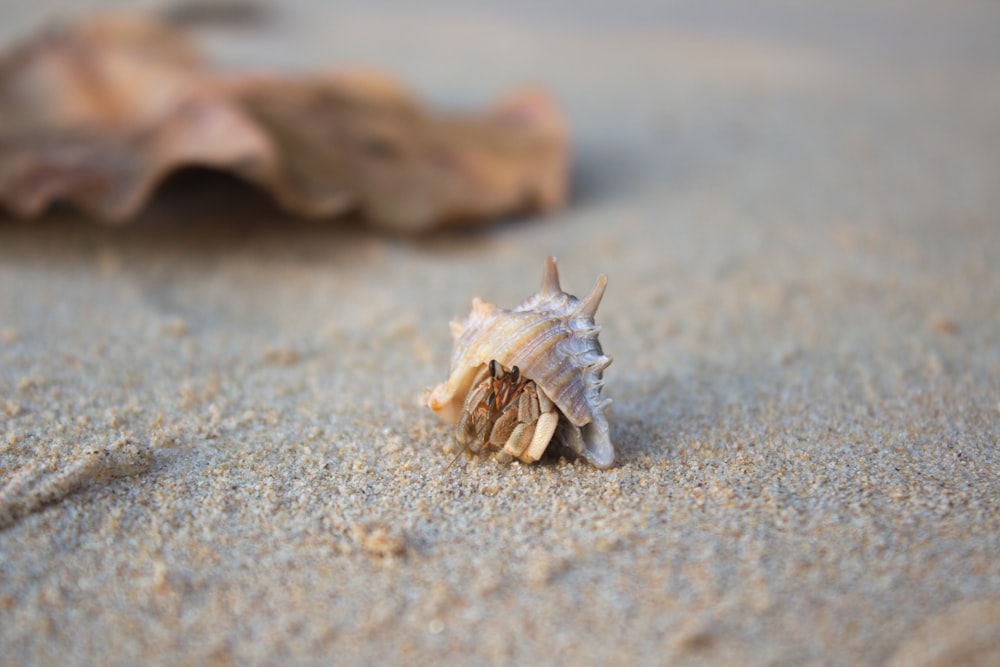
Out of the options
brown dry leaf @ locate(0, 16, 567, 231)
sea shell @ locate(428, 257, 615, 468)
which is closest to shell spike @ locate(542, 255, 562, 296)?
sea shell @ locate(428, 257, 615, 468)

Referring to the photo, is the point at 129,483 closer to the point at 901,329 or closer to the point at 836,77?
the point at 901,329

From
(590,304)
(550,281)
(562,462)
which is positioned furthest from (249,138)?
(562,462)

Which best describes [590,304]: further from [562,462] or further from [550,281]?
[562,462]

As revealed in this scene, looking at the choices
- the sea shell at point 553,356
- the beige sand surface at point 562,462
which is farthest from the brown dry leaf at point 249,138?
the sea shell at point 553,356

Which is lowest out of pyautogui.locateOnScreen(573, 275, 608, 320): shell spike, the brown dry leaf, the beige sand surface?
the beige sand surface

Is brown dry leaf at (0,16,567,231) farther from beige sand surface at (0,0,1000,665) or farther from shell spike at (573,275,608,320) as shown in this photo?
shell spike at (573,275,608,320)

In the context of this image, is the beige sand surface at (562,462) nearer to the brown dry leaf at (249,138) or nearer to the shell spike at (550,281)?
the brown dry leaf at (249,138)

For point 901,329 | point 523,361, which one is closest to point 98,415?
point 523,361
